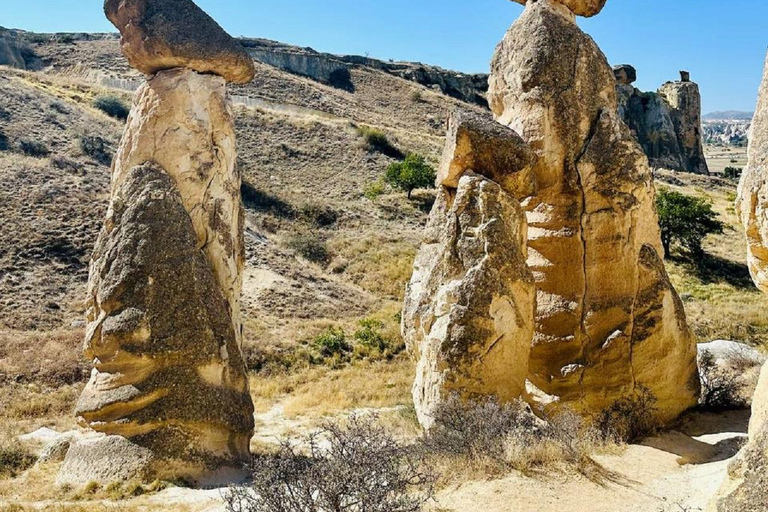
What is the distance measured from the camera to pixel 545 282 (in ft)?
30.5

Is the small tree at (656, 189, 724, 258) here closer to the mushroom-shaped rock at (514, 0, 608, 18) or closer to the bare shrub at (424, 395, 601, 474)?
the mushroom-shaped rock at (514, 0, 608, 18)

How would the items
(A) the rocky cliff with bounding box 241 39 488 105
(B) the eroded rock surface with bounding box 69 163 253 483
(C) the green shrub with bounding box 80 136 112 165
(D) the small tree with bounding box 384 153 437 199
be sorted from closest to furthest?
(B) the eroded rock surface with bounding box 69 163 253 483
(C) the green shrub with bounding box 80 136 112 165
(D) the small tree with bounding box 384 153 437 199
(A) the rocky cliff with bounding box 241 39 488 105

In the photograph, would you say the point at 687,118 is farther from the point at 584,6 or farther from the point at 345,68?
the point at 584,6

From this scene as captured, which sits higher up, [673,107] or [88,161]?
[673,107]

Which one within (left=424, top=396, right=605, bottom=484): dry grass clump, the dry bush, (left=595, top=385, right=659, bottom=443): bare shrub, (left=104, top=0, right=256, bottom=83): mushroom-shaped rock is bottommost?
the dry bush

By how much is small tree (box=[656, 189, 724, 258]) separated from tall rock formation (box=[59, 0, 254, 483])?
2141 centimetres

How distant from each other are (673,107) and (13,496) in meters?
60.4

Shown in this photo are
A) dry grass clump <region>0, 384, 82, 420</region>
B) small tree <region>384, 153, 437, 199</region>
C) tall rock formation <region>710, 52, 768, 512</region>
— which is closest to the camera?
tall rock formation <region>710, 52, 768, 512</region>

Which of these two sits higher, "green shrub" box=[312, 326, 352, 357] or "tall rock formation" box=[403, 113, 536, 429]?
"tall rock formation" box=[403, 113, 536, 429]

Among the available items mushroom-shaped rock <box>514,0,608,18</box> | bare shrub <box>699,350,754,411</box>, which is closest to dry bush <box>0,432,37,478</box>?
bare shrub <box>699,350,754,411</box>

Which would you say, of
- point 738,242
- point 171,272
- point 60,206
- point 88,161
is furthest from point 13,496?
point 738,242

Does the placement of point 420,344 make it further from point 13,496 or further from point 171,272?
point 13,496

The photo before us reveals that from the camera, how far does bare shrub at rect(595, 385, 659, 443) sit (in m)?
8.23

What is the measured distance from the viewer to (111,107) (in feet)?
113
